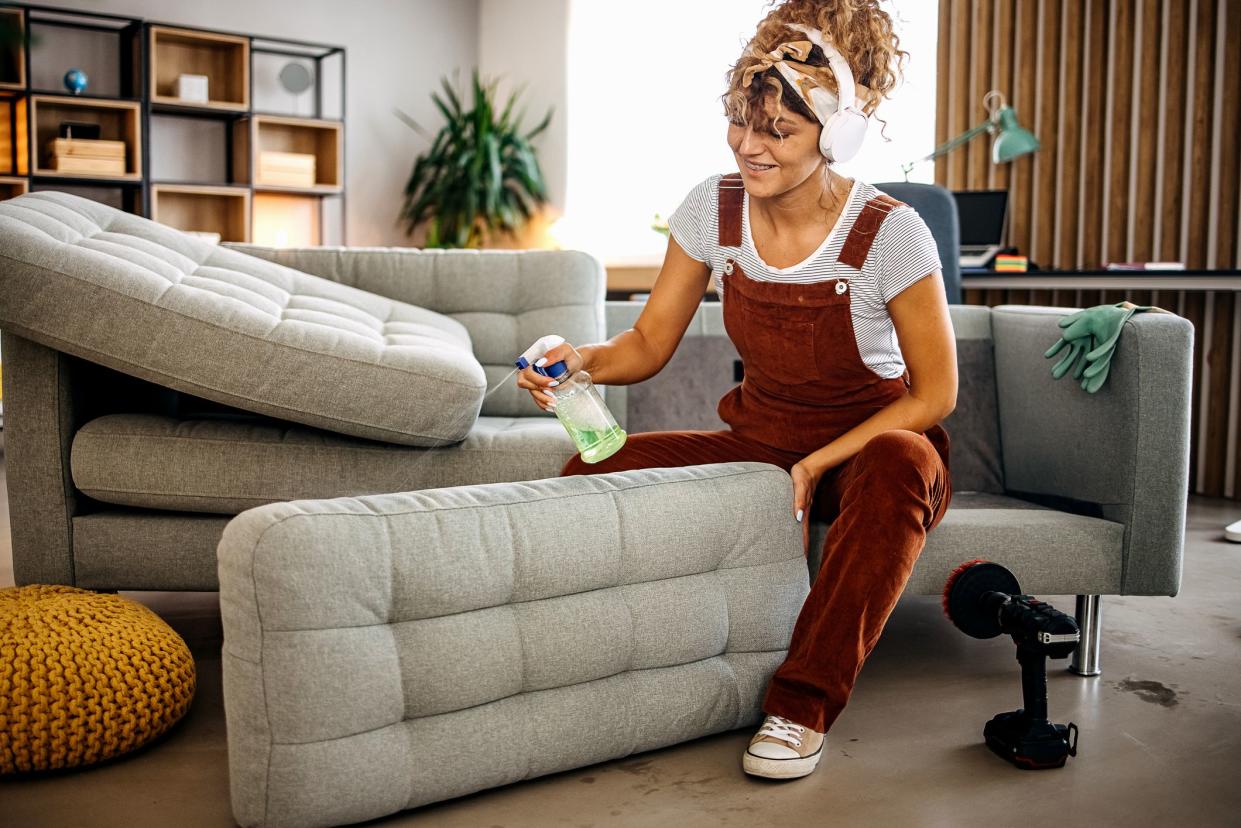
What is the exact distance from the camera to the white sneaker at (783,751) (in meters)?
1.62

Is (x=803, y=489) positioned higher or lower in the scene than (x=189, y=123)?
lower

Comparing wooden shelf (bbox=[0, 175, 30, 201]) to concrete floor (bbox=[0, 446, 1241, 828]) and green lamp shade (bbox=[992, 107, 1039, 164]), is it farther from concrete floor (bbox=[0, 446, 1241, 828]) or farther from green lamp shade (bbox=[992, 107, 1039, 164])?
green lamp shade (bbox=[992, 107, 1039, 164])

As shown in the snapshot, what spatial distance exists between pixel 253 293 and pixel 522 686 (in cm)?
102

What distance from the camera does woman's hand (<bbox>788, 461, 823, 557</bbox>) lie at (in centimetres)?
182

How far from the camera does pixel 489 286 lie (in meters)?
2.88

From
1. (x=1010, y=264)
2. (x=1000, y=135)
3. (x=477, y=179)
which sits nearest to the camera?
(x=1010, y=264)

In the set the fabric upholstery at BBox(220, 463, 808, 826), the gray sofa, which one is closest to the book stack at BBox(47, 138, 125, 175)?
the gray sofa

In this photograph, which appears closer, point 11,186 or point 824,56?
point 824,56

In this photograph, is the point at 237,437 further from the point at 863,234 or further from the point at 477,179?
the point at 477,179

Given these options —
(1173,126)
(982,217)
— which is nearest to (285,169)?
(982,217)

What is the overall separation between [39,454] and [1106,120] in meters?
4.05

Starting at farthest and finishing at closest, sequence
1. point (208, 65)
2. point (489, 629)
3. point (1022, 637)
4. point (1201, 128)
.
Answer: point (208, 65)
point (1201, 128)
point (1022, 637)
point (489, 629)

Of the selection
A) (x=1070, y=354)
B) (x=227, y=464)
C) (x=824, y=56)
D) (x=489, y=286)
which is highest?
(x=824, y=56)

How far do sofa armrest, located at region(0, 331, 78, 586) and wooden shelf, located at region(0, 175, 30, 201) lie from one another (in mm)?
4015
